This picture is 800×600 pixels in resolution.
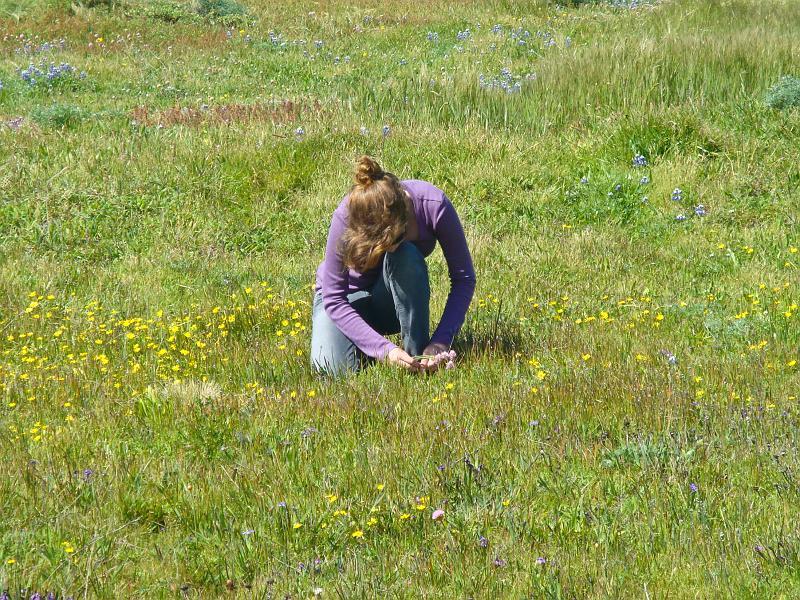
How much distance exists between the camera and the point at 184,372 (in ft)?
17.3

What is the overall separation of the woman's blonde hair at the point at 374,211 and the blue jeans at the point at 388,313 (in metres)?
0.20

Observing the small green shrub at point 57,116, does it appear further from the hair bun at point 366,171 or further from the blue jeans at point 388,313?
the hair bun at point 366,171

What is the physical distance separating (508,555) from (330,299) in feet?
7.65

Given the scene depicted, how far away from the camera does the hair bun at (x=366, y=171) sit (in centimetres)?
467

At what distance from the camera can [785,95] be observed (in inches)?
355

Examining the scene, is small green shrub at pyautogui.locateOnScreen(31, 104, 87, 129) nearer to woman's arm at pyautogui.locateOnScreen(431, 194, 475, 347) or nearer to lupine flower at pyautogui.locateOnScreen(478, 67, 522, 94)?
lupine flower at pyautogui.locateOnScreen(478, 67, 522, 94)

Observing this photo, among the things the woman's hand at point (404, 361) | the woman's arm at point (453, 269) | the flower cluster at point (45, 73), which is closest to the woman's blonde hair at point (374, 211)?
the woman's arm at point (453, 269)

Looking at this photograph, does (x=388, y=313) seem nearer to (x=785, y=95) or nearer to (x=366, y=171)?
(x=366, y=171)

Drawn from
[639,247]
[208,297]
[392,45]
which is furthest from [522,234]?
[392,45]

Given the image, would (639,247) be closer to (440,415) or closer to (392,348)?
(392,348)

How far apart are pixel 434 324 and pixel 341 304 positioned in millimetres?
948

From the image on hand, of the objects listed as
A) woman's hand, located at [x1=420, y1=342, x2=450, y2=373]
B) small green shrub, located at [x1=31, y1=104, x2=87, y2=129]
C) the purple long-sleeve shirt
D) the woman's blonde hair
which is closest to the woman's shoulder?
the purple long-sleeve shirt

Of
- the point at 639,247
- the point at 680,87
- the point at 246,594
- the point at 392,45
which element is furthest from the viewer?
the point at 392,45

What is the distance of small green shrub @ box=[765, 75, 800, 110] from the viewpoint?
8.99m
